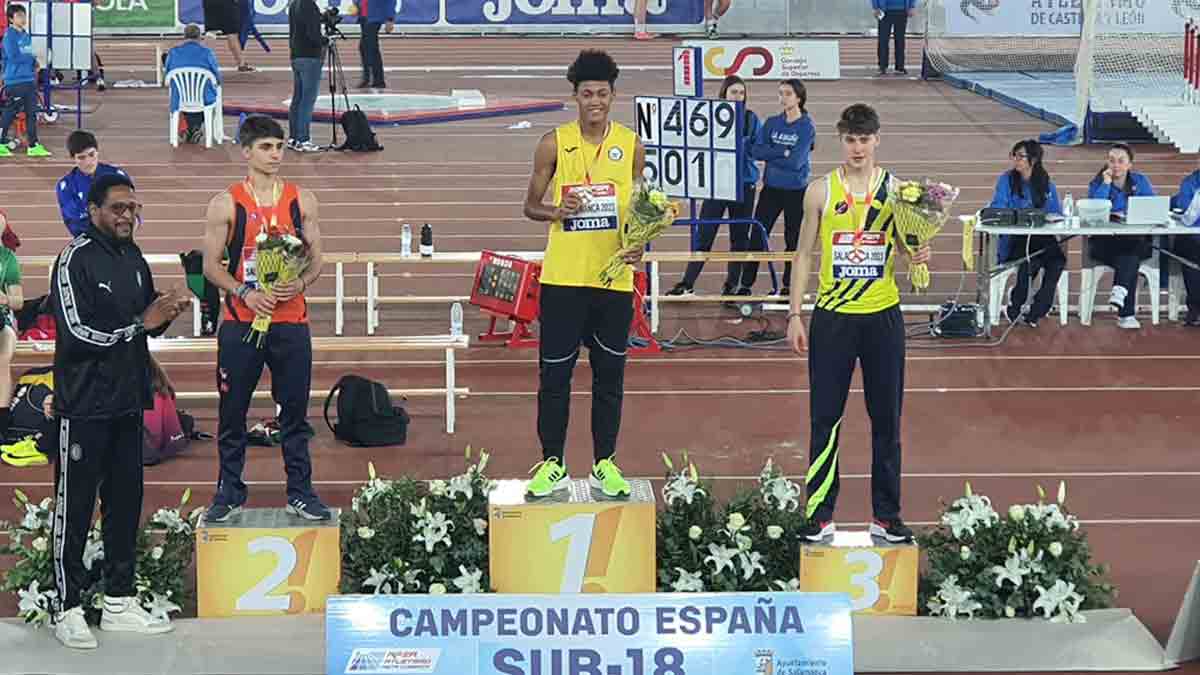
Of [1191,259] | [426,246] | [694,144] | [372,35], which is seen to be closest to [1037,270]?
[1191,259]

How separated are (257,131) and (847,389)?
2582 millimetres

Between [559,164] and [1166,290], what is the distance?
8185mm

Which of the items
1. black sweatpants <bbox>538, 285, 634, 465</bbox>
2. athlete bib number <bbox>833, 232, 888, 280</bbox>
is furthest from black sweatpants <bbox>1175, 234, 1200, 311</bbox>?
black sweatpants <bbox>538, 285, 634, 465</bbox>

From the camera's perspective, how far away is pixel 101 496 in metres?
7.59

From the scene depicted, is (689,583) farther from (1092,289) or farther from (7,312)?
(1092,289)

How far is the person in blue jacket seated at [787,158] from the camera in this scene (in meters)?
13.9

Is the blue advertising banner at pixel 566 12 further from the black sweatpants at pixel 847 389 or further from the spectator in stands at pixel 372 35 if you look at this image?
the black sweatpants at pixel 847 389

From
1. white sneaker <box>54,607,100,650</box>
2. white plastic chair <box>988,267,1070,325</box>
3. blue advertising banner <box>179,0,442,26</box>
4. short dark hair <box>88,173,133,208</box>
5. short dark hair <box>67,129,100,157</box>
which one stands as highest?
blue advertising banner <box>179,0,442,26</box>

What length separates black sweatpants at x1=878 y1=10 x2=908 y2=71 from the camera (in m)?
28.4

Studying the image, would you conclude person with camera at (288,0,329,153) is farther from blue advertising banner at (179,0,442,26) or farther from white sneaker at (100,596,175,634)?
white sneaker at (100,596,175,634)

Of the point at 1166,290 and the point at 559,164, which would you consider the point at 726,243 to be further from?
the point at 559,164

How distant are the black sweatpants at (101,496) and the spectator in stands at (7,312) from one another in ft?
10.6

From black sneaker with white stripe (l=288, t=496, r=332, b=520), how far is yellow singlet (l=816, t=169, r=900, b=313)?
2.16m

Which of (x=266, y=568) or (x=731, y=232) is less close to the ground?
(x=731, y=232)
